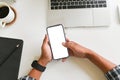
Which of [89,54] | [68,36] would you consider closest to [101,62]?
[89,54]

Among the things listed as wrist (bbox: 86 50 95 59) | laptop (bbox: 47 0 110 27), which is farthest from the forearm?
laptop (bbox: 47 0 110 27)

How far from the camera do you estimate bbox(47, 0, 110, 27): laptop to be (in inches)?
33.0

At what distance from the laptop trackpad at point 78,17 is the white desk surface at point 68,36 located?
2cm

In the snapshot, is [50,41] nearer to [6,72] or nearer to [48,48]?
[48,48]

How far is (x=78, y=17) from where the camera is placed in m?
0.84

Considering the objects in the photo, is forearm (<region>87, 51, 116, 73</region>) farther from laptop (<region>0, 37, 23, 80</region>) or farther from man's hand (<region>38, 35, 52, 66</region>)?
laptop (<region>0, 37, 23, 80</region>)

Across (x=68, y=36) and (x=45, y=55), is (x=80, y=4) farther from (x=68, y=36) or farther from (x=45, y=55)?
(x=45, y=55)

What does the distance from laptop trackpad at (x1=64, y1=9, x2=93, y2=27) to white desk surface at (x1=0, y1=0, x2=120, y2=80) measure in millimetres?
23

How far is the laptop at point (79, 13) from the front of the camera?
2.75 feet

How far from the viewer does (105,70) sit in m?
0.77

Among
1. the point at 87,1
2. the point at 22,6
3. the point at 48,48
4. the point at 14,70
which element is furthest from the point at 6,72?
the point at 87,1

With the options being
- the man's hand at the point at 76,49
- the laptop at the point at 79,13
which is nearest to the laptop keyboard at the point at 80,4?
the laptop at the point at 79,13

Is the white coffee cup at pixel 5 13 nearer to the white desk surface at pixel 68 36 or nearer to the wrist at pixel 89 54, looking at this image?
the white desk surface at pixel 68 36

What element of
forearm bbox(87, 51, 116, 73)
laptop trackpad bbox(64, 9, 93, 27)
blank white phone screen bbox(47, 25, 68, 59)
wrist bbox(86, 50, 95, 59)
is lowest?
forearm bbox(87, 51, 116, 73)
